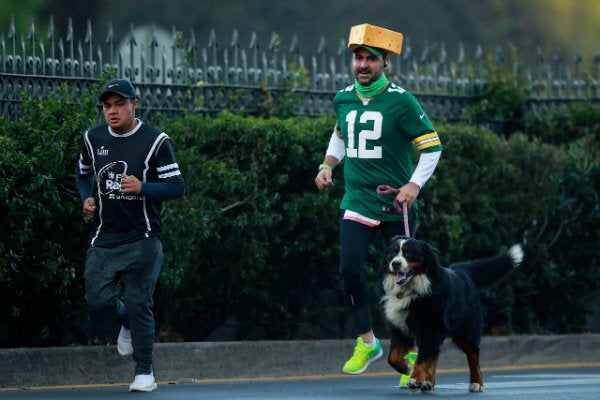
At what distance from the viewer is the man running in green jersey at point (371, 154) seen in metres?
10.2

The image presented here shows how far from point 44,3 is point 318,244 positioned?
45.8ft

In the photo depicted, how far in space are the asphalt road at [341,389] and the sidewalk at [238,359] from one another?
0.19m

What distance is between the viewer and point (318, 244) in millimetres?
12836

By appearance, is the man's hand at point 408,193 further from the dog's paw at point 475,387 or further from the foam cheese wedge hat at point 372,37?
the dog's paw at point 475,387

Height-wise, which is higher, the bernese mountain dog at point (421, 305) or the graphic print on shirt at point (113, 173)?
the graphic print on shirt at point (113, 173)

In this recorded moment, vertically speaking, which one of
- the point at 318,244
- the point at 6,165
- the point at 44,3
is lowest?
the point at 318,244

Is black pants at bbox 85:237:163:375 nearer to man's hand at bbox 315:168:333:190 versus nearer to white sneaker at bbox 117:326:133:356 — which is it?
white sneaker at bbox 117:326:133:356

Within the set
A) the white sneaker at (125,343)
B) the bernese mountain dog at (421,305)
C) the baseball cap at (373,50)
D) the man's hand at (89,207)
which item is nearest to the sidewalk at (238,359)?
the white sneaker at (125,343)

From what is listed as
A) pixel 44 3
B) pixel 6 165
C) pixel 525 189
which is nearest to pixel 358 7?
pixel 44 3

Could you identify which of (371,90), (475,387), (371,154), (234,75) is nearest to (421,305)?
(475,387)

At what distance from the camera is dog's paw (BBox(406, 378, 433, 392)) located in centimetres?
945

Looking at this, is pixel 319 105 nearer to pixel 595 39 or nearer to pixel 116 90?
pixel 116 90

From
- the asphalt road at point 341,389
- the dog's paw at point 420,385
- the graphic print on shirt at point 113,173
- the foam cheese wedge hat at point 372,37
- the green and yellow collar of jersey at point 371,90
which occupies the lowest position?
the asphalt road at point 341,389

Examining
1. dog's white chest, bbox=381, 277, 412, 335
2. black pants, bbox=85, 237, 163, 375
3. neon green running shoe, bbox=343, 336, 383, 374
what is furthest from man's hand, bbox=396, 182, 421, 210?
black pants, bbox=85, 237, 163, 375
